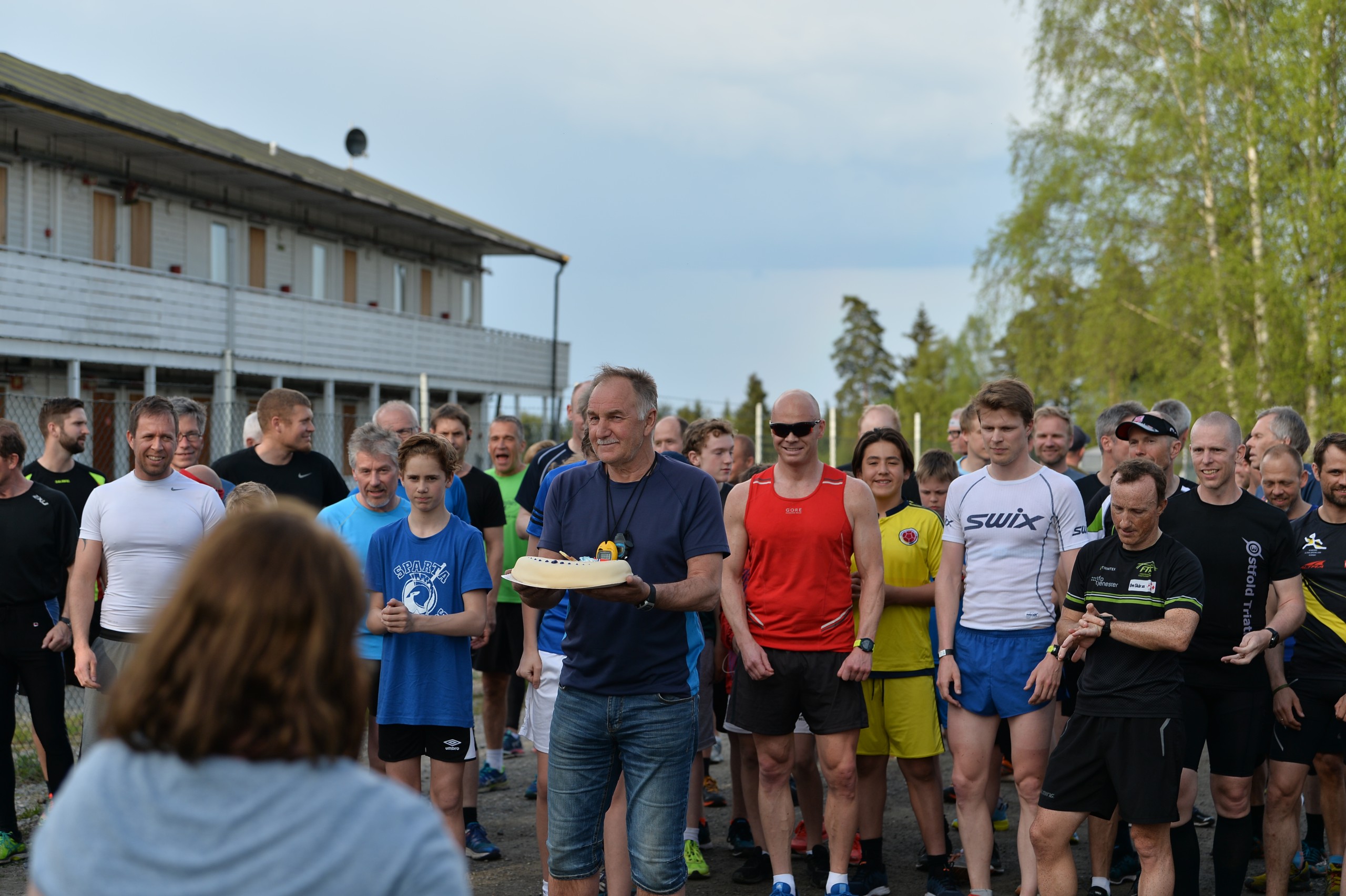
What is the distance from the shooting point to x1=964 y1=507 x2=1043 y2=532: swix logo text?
5.00m

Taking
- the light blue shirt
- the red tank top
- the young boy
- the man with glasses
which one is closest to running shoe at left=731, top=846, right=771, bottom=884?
the man with glasses

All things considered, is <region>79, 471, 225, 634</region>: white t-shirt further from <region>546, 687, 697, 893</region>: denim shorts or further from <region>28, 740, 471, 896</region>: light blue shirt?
<region>28, 740, 471, 896</region>: light blue shirt

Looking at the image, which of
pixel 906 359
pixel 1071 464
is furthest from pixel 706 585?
pixel 906 359

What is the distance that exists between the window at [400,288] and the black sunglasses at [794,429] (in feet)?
85.7

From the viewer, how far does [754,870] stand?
5.61 meters

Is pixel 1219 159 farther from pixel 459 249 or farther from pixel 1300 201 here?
pixel 459 249

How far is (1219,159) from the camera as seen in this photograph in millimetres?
22766

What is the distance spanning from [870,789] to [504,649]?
2.62 metres

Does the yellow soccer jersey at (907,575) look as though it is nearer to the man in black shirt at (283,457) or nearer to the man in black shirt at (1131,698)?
the man in black shirt at (1131,698)

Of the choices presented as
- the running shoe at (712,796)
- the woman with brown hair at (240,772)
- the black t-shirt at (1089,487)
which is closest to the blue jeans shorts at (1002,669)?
the black t-shirt at (1089,487)

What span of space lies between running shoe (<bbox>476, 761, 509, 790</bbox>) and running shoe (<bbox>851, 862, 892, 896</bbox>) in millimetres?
2628

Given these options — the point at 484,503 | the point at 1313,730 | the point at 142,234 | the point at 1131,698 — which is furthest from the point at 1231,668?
the point at 142,234

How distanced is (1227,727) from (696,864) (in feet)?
8.47

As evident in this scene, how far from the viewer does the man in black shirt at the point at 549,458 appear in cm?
554
